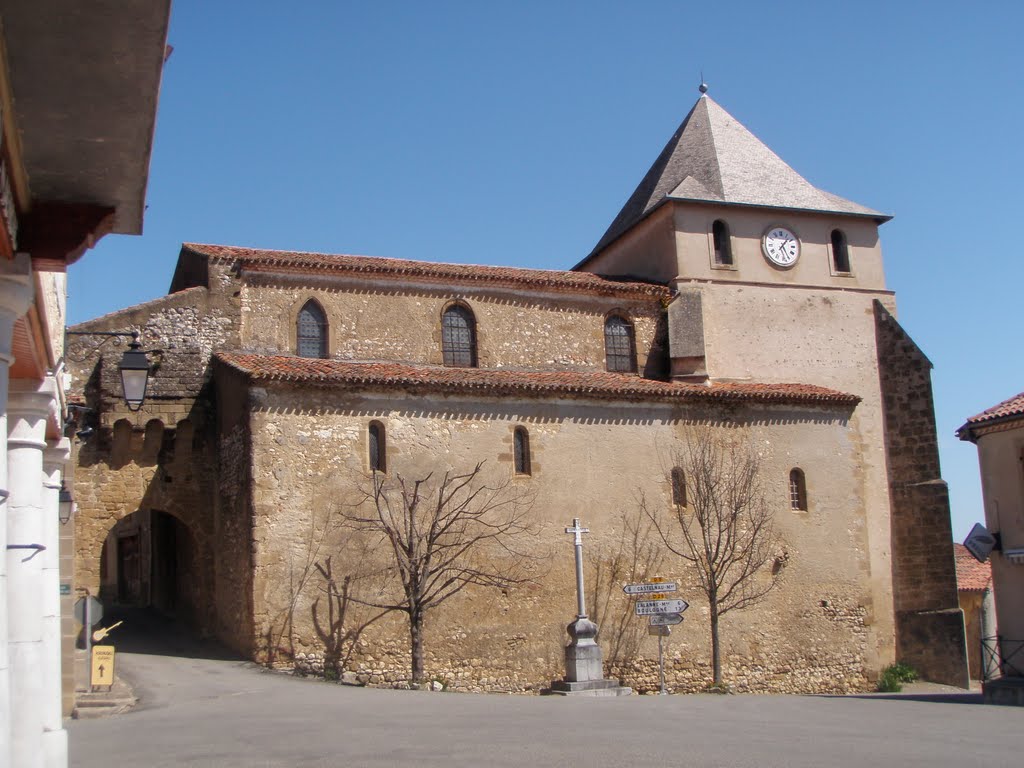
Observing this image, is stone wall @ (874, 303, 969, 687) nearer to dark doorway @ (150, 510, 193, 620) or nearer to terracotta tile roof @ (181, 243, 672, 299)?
terracotta tile roof @ (181, 243, 672, 299)

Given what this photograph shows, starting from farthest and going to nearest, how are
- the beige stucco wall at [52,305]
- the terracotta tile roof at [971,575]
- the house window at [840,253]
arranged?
the terracotta tile roof at [971,575] < the house window at [840,253] < the beige stucco wall at [52,305]

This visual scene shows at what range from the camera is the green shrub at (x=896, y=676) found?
80.4 ft

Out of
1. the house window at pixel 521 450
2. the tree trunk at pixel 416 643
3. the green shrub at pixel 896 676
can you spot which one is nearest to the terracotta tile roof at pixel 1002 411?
the green shrub at pixel 896 676

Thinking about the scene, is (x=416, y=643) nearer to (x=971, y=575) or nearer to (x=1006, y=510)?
(x=1006, y=510)

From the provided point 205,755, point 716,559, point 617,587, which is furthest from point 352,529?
point 205,755

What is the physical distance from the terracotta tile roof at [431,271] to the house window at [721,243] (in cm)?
183

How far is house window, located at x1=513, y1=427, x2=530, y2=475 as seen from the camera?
73.6ft

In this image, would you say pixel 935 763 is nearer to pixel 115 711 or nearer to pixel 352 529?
pixel 115 711

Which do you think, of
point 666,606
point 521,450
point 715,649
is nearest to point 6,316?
point 666,606

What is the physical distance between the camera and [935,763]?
10.2 metres

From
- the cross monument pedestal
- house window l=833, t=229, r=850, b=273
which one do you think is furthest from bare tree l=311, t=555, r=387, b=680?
house window l=833, t=229, r=850, b=273

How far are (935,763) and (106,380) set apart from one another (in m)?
17.0

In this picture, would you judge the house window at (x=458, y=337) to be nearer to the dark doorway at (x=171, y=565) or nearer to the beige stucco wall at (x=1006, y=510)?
the dark doorway at (x=171, y=565)

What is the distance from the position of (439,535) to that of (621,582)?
4.25 meters
